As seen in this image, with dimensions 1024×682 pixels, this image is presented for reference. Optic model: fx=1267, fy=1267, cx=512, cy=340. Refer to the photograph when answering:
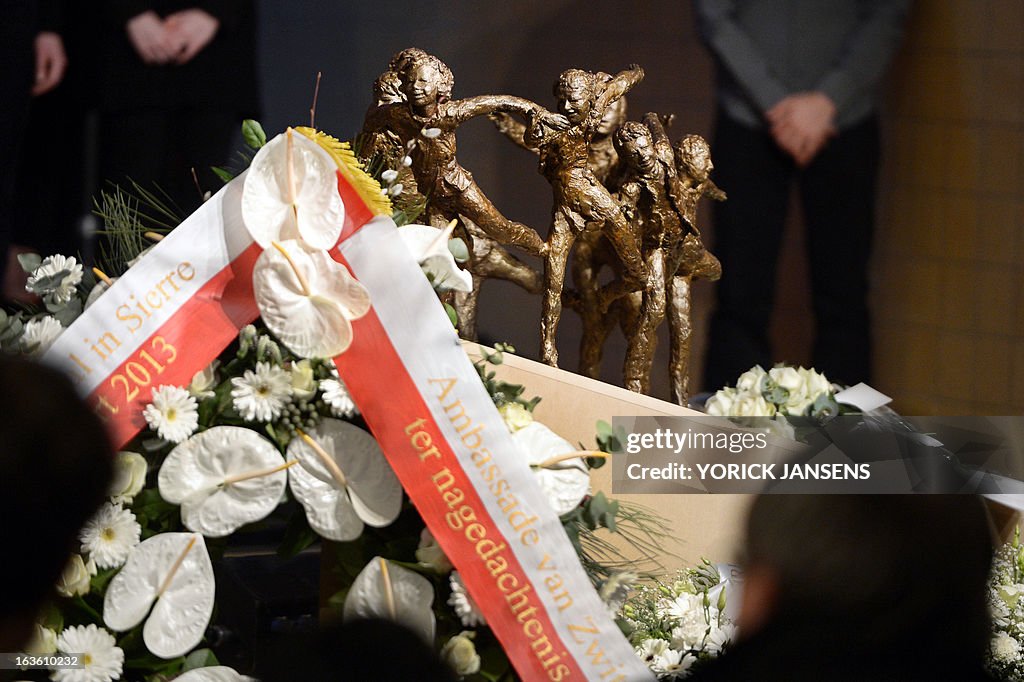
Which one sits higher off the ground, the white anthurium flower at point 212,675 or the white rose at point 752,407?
the white rose at point 752,407

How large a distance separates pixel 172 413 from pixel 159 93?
1.45m

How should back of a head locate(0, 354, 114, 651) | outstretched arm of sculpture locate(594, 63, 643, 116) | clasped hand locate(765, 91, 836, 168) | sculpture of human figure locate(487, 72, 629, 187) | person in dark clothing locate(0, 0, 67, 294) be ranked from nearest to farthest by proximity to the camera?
back of a head locate(0, 354, 114, 651)
outstretched arm of sculpture locate(594, 63, 643, 116)
sculpture of human figure locate(487, 72, 629, 187)
person in dark clothing locate(0, 0, 67, 294)
clasped hand locate(765, 91, 836, 168)

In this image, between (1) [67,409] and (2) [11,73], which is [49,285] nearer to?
(1) [67,409]

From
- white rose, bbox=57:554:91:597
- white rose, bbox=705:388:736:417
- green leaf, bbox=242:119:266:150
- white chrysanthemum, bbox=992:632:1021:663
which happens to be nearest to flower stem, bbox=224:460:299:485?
white rose, bbox=57:554:91:597

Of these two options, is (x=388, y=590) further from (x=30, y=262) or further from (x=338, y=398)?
(x=30, y=262)

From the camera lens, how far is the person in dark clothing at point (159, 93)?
220cm

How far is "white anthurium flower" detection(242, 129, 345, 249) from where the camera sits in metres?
0.91

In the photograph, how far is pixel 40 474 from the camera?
462mm

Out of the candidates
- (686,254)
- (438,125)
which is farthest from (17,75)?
(686,254)

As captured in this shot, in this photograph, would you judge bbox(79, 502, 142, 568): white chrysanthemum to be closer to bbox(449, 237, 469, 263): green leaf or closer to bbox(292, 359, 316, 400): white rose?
bbox(292, 359, 316, 400): white rose

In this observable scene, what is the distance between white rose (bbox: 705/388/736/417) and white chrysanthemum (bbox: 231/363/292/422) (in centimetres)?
51

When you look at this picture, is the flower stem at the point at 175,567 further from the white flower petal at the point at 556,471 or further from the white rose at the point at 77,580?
the white flower petal at the point at 556,471

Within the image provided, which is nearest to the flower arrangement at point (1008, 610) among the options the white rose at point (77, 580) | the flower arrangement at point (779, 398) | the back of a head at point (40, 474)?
the flower arrangement at point (779, 398)

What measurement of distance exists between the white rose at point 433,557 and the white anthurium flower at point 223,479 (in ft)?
0.35
